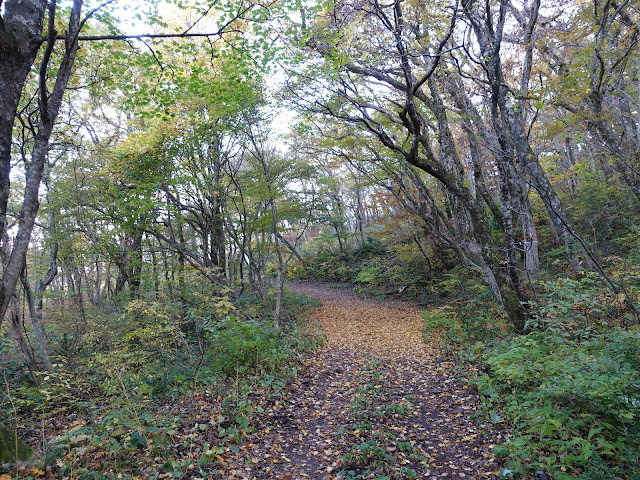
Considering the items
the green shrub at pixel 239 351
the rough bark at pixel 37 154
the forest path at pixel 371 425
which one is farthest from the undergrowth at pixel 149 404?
the rough bark at pixel 37 154

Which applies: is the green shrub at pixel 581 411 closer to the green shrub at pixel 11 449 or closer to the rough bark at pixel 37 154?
the green shrub at pixel 11 449

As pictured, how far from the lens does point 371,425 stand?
4234 mm

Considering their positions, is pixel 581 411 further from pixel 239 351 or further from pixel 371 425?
pixel 239 351

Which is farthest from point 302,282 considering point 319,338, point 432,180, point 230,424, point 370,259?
point 230,424

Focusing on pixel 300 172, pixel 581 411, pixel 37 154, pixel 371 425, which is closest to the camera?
pixel 581 411

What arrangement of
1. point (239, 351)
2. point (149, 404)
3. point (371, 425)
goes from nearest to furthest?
point (371, 425), point (149, 404), point (239, 351)

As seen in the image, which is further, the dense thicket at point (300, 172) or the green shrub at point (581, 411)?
the dense thicket at point (300, 172)

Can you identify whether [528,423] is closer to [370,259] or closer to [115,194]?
[115,194]

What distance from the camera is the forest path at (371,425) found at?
11.4 feet

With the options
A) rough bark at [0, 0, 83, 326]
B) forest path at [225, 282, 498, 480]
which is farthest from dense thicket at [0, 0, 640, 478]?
forest path at [225, 282, 498, 480]

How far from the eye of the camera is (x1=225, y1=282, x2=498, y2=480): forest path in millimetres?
3484

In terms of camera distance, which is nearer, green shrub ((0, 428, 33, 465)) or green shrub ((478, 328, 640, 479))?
green shrub ((478, 328, 640, 479))

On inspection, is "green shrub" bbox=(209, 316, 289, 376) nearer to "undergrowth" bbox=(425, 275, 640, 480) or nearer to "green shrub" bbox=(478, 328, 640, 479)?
"undergrowth" bbox=(425, 275, 640, 480)

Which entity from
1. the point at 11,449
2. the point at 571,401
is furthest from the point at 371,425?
the point at 11,449
